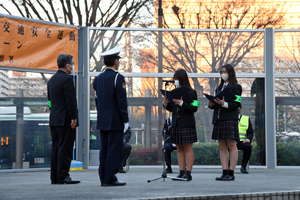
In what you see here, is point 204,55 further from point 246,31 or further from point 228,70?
point 228,70

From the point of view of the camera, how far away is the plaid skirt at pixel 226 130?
17.8ft

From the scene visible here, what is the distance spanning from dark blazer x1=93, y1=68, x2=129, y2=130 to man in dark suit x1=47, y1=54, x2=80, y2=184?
461mm

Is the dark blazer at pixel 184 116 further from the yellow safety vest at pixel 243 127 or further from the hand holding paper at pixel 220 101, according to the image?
the yellow safety vest at pixel 243 127

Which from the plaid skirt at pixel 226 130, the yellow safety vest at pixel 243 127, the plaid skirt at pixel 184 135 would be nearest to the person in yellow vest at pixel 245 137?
the yellow safety vest at pixel 243 127

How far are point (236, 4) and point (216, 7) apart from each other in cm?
70

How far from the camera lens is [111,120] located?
15.9 ft

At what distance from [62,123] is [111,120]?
73cm

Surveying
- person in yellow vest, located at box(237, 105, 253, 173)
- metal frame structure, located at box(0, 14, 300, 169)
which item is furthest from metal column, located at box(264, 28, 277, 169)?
person in yellow vest, located at box(237, 105, 253, 173)

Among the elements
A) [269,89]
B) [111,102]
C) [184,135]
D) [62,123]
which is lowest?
[184,135]

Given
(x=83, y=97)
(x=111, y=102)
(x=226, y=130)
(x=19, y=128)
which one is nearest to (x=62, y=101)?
(x=111, y=102)

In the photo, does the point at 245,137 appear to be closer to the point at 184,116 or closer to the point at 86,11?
the point at 184,116

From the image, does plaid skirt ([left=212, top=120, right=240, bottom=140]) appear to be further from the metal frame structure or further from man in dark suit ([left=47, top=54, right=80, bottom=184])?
the metal frame structure

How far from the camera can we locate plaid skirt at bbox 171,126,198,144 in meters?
5.42

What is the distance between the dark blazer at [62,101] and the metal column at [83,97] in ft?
11.7
